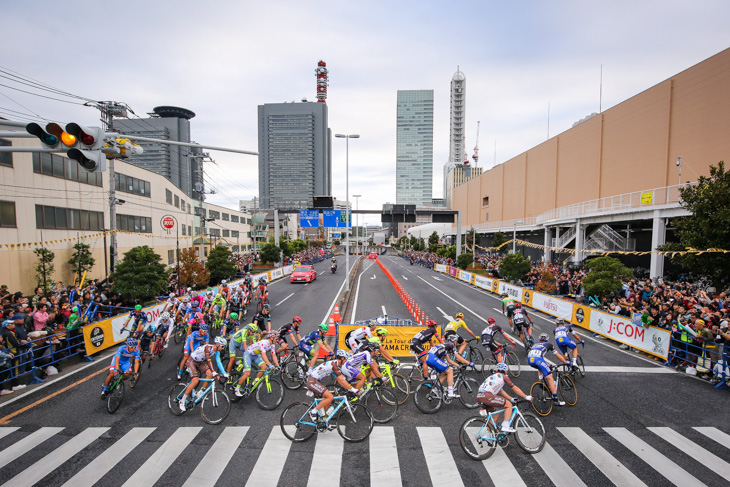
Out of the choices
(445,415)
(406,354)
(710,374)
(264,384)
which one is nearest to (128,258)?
(264,384)

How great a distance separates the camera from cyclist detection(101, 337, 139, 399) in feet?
26.4

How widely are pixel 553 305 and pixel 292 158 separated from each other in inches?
7126

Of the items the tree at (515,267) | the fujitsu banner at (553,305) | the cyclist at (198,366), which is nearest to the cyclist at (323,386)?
the cyclist at (198,366)

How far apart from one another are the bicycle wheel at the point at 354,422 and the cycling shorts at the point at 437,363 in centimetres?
185

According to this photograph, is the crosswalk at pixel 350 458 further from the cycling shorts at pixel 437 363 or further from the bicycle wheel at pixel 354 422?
the cycling shorts at pixel 437 363

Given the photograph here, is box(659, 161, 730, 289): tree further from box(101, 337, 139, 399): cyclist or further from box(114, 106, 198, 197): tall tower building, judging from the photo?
box(114, 106, 198, 197): tall tower building

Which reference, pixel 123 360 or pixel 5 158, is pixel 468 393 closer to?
pixel 123 360

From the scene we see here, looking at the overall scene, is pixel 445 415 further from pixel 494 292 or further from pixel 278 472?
pixel 494 292

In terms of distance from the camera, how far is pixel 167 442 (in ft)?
22.0

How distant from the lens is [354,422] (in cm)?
733

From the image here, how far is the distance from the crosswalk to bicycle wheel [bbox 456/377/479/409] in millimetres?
1383

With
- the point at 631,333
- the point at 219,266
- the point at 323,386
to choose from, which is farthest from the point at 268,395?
the point at 219,266

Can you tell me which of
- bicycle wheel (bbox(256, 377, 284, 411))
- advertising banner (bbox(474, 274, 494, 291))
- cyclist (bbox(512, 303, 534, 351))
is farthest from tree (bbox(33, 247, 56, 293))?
advertising banner (bbox(474, 274, 494, 291))

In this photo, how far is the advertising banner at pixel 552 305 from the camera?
1717 cm
